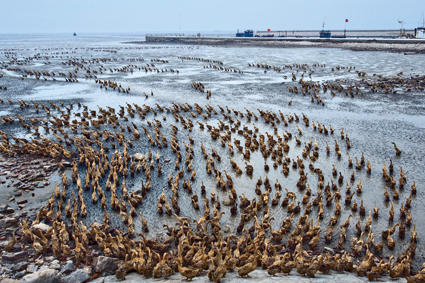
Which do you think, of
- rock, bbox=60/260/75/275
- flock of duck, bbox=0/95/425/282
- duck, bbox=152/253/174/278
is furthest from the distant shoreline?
rock, bbox=60/260/75/275

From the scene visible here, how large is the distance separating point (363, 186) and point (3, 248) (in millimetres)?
12979

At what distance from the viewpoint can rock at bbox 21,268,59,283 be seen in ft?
24.7

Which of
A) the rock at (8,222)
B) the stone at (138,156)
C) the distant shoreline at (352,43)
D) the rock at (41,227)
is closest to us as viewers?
the rock at (41,227)

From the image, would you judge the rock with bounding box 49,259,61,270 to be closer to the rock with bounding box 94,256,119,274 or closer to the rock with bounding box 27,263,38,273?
the rock with bounding box 27,263,38,273

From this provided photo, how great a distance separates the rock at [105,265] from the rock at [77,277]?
1.01ft

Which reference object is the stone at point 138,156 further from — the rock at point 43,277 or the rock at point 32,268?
the rock at point 43,277

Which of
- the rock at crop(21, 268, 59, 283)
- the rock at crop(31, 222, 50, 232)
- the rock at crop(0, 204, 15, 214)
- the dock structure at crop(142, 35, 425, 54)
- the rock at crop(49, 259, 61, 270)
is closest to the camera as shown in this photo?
the rock at crop(21, 268, 59, 283)

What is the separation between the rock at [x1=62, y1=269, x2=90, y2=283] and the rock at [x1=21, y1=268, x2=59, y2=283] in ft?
0.78

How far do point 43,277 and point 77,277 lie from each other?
758mm

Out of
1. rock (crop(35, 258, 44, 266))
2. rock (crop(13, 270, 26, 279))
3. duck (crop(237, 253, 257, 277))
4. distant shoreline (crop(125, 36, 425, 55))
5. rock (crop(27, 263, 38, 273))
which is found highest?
distant shoreline (crop(125, 36, 425, 55))

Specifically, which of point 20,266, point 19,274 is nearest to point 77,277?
point 19,274

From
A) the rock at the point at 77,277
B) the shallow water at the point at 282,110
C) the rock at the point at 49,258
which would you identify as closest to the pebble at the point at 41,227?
the shallow water at the point at 282,110

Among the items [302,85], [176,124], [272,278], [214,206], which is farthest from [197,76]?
[272,278]

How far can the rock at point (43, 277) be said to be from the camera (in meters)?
7.53
